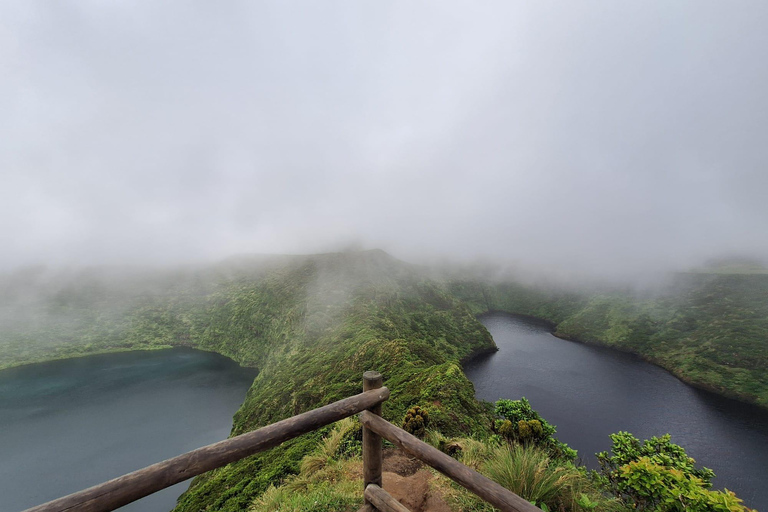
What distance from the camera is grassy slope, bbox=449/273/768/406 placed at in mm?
65312

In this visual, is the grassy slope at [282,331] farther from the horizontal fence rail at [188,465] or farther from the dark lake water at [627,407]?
the dark lake water at [627,407]

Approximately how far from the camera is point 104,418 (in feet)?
162

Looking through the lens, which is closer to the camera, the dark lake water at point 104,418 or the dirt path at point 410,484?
the dirt path at point 410,484

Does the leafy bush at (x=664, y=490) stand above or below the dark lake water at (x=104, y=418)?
above

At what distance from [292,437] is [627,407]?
76578 millimetres

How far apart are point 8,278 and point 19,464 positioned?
490 feet

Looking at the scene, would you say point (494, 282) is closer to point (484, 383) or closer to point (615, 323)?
point (615, 323)

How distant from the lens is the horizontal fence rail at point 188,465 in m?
2.71

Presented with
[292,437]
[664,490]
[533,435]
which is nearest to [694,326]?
[533,435]

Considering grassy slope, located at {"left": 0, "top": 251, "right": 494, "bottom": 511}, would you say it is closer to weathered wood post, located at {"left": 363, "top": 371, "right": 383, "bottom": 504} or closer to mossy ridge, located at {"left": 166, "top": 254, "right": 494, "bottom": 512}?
mossy ridge, located at {"left": 166, "top": 254, "right": 494, "bottom": 512}

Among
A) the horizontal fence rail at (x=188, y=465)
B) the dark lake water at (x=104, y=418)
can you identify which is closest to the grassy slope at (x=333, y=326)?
the dark lake water at (x=104, y=418)

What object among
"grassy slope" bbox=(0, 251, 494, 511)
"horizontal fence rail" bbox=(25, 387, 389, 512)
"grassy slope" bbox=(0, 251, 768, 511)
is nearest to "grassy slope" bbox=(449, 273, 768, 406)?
"grassy slope" bbox=(0, 251, 768, 511)

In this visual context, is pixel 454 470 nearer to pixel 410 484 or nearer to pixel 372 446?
pixel 372 446

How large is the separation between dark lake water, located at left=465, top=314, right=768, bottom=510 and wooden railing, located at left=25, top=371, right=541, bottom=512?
50.0m
